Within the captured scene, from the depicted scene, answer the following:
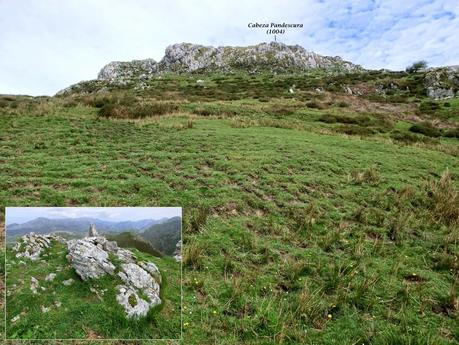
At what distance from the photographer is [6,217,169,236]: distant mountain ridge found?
5281 millimetres

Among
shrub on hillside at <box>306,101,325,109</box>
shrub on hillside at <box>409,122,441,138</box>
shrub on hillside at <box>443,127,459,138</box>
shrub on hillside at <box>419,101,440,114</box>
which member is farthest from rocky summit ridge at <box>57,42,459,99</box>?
shrub on hillside at <box>443,127,459,138</box>

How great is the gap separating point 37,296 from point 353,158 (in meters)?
18.0

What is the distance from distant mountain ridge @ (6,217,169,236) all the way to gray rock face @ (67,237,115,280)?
0.69ft

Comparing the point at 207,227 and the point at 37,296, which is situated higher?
the point at 37,296

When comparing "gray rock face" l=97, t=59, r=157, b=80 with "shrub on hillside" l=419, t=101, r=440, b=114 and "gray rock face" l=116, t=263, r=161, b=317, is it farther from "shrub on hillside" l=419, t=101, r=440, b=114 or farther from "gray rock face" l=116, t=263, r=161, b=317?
"gray rock face" l=116, t=263, r=161, b=317

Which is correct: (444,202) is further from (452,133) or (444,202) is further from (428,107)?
(428,107)

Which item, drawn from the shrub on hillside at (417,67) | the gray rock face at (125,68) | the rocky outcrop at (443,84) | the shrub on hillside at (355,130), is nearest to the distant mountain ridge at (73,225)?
the shrub on hillside at (355,130)

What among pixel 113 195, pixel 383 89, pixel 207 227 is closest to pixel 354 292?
pixel 207 227

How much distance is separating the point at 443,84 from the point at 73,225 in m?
65.5

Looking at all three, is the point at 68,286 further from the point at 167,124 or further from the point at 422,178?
the point at 167,124

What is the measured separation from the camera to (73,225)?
18.1 ft

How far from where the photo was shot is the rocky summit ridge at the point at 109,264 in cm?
539

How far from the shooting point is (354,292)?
8.39m

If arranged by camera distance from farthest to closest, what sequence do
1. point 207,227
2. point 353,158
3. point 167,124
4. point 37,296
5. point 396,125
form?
point 396,125 → point 167,124 → point 353,158 → point 207,227 → point 37,296
